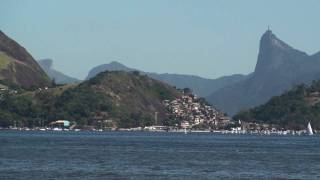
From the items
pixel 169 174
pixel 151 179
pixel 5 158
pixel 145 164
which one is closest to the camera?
pixel 151 179

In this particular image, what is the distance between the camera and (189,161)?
120 m

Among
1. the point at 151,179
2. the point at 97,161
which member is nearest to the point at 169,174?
the point at 151,179

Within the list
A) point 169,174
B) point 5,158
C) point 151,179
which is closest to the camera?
point 151,179

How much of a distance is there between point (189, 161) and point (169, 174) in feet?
86.6

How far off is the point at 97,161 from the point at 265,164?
20.9 metres

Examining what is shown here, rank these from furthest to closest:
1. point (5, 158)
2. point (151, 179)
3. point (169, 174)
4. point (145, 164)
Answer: point (5, 158) < point (145, 164) < point (169, 174) < point (151, 179)

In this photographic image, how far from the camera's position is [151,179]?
87.4 m

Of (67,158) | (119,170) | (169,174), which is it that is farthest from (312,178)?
(67,158)

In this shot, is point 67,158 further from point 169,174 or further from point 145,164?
point 169,174

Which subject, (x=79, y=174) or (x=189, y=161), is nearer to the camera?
(x=79, y=174)

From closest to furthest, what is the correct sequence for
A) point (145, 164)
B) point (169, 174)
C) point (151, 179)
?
1. point (151, 179)
2. point (169, 174)
3. point (145, 164)

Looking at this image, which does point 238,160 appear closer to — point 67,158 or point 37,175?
point 67,158

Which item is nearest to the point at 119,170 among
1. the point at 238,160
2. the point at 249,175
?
the point at 249,175

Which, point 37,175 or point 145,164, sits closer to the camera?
point 37,175
